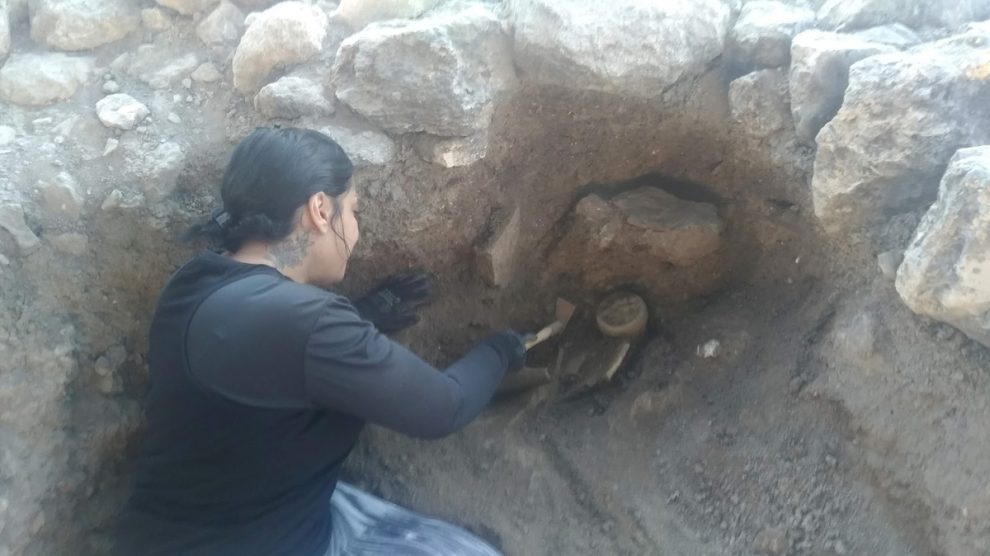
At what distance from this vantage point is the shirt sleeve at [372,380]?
115 cm

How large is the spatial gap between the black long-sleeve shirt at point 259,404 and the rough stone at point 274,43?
523mm

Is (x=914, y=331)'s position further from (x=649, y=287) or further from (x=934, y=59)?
(x=649, y=287)

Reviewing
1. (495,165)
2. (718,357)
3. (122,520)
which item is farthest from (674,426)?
(122,520)

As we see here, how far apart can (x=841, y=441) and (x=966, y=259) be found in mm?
472

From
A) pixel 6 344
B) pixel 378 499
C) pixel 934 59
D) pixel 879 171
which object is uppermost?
pixel 934 59

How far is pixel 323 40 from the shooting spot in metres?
1.67

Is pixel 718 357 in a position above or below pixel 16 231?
below

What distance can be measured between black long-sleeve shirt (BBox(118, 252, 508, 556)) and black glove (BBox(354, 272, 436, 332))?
352 millimetres

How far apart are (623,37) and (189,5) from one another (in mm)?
903

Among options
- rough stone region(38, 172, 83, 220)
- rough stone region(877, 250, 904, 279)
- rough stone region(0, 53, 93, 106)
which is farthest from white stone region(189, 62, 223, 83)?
rough stone region(877, 250, 904, 279)

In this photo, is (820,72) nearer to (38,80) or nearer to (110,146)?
(110,146)

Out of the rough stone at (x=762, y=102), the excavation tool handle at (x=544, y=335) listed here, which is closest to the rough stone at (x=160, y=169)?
the excavation tool handle at (x=544, y=335)

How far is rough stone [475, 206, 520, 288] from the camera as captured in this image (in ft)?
5.88

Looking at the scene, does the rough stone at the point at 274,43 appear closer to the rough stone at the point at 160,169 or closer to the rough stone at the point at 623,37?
the rough stone at the point at 160,169
